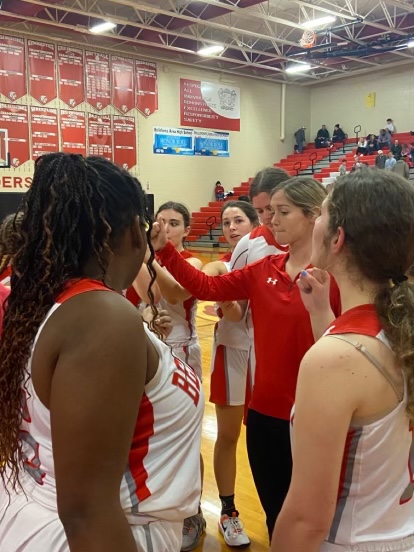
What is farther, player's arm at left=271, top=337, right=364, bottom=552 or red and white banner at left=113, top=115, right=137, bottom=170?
red and white banner at left=113, top=115, right=137, bottom=170

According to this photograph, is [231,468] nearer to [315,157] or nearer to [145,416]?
[145,416]

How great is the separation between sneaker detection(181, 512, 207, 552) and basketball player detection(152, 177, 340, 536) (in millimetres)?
580

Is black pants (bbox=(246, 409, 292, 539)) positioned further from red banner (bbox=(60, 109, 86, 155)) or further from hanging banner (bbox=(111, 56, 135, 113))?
hanging banner (bbox=(111, 56, 135, 113))

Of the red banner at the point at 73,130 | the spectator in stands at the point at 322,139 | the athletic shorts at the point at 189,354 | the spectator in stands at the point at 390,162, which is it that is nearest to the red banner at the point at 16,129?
the red banner at the point at 73,130

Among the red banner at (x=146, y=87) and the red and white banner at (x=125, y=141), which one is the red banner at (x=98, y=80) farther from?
the red banner at (x=146, y=87)

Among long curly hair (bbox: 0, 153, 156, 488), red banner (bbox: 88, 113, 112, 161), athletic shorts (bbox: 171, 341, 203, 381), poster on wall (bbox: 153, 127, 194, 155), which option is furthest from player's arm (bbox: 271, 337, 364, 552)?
poster on wall (bbox: 153, 127, 194, 155)

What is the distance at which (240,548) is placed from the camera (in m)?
2.62

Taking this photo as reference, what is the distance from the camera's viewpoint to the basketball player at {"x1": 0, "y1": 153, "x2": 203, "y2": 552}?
37.7 inches

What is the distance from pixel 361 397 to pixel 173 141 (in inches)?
586

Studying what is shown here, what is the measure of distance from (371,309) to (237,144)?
16.4 m

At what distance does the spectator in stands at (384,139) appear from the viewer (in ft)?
53.5

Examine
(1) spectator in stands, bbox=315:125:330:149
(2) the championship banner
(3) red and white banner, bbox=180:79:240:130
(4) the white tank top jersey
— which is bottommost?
(4) the white tank top jersey

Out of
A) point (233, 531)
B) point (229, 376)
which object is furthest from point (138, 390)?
point (233, 531)

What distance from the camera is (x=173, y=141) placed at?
15.4 meters
